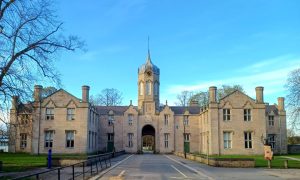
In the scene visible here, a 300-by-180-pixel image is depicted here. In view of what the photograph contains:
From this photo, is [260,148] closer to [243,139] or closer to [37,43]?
[243,139]

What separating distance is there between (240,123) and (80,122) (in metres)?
24.0

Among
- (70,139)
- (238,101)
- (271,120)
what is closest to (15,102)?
(70,139)

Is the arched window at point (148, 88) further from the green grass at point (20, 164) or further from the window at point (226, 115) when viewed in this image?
the green grass at point (20, 164)

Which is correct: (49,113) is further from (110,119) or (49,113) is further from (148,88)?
(148,88)

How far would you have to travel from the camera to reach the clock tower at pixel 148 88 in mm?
74887

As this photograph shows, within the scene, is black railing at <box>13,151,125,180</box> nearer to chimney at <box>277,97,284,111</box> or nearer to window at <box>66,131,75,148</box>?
window at <box>66,131,75,148</box>

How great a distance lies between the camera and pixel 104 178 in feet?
70.6

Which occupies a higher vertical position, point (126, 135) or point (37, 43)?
point (37, 43)

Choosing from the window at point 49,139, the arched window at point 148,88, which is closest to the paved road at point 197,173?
the window at point 49,139

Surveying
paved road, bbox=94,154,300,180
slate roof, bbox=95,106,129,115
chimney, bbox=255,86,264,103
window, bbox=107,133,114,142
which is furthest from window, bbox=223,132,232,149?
paved road, bbox=94,154,300,180

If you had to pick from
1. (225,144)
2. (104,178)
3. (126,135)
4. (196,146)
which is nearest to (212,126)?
(225,144)

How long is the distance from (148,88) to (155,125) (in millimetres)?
7904

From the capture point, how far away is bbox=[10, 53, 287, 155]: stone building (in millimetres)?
57750

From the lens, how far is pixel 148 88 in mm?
77250
